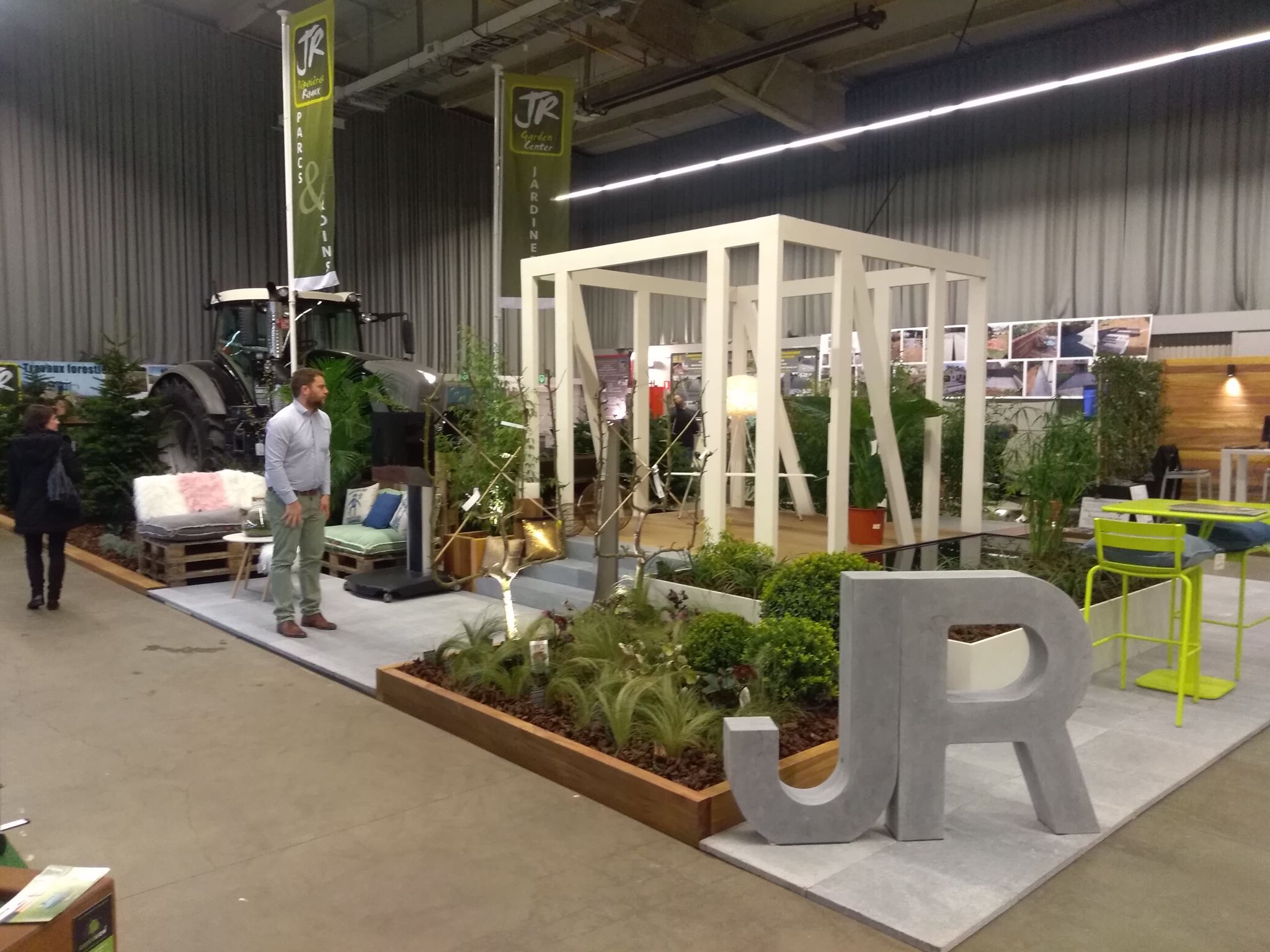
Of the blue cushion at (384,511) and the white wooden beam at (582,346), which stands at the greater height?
the white wooden beam at (582,346)

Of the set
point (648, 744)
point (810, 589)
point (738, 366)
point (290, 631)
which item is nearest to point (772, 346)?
point (810, 589)

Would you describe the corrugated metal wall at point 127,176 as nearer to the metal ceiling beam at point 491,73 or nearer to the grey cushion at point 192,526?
the metal ceiling beam at point 491,73

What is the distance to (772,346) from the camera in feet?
18.2

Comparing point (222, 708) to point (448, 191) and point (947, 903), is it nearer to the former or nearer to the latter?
point (947, 903)

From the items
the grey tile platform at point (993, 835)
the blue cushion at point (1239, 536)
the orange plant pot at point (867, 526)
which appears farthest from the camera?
the orange plant pot at point (867, 526)

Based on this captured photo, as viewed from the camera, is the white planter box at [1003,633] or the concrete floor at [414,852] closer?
the concrete floor at [414,852]

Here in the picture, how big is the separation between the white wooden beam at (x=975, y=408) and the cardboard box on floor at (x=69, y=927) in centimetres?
662

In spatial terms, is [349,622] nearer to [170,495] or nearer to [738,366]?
[170,495]

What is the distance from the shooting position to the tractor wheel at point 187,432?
905 cm

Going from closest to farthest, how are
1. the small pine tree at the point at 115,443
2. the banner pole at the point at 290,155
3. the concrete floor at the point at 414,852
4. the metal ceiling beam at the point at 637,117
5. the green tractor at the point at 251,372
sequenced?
the concrete floor at the point at 414,852 < the banner pole at the point at 290,155 < the small pine tree at the point at 115,443 < the green tractor at the point at 251,372 < the metal ceiling beam at the point at 637,117

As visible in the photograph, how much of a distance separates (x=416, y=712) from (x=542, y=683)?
610 mm

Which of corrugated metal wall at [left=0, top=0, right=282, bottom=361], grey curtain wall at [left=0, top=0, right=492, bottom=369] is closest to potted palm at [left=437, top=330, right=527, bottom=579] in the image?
grey curtain wall at [left=0, top=0, right=492, bottom=369]

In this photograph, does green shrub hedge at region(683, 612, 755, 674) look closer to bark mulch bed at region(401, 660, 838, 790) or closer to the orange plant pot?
bark mulch bed at region(401, 660, 838, 790)

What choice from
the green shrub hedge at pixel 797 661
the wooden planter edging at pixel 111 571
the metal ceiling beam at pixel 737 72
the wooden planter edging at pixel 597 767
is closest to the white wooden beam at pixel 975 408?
the green shrub hedge at pixel 797 661
